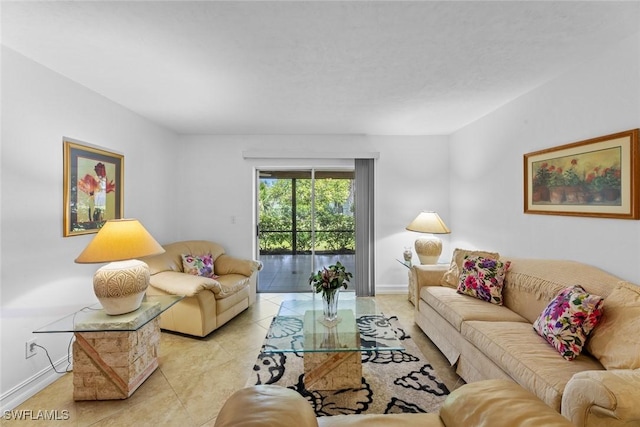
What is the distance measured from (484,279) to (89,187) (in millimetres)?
3742

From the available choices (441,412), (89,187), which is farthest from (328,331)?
(89,187)

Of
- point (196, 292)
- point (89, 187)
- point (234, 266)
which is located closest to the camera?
point (89, 187)

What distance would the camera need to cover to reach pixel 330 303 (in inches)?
91.0

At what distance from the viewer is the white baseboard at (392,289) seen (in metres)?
4.14

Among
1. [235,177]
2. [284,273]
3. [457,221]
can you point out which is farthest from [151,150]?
[457,221]

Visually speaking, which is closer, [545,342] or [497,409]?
[497,409]

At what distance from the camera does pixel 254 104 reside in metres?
2.86

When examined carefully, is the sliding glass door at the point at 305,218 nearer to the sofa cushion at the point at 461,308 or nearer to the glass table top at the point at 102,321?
the sofa cushion at the point at 461,308

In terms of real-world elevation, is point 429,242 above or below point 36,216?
below

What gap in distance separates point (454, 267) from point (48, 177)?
147 inches

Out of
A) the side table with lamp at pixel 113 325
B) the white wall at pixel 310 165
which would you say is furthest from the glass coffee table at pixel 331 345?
the white wall at pixel 310 165

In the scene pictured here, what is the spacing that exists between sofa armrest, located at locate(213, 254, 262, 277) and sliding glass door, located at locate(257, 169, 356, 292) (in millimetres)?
812

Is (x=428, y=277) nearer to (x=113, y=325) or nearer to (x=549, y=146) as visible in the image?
(x=549, y=146)

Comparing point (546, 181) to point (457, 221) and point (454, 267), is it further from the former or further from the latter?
point (457, 221)
